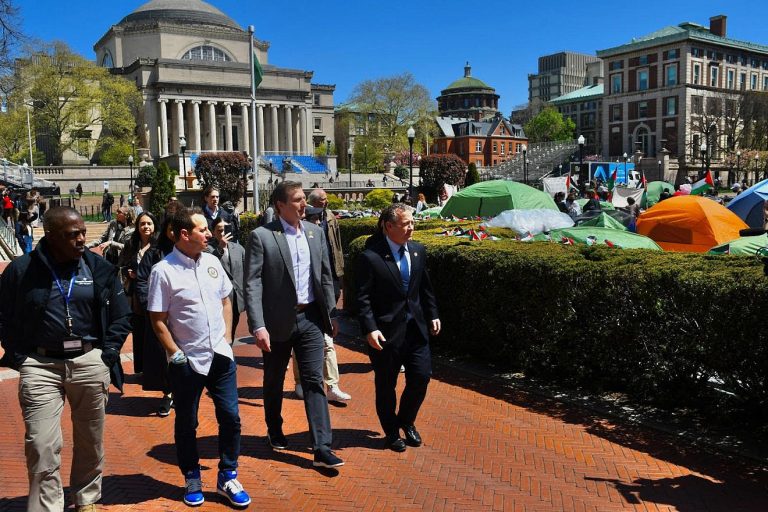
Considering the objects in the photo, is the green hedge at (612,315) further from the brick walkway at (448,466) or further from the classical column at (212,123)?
the classical column at (212,123)

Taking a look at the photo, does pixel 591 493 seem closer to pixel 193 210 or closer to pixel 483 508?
pixel 483 508

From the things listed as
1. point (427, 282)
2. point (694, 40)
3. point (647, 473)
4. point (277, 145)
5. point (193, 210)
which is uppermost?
point (694, 40)

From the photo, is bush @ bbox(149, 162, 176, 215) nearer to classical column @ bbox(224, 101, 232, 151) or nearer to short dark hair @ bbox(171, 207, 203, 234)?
short dark hair @ bbox(171, 207, 203, 234)

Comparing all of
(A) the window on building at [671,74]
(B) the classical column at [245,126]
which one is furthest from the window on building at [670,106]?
(B) the classical column at [245,126]

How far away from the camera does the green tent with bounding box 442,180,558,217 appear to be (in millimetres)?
19500

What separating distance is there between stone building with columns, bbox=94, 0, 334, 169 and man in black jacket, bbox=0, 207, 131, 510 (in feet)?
249

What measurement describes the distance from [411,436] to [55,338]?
3067 mm

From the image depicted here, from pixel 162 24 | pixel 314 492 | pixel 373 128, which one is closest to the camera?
pixel 314 492

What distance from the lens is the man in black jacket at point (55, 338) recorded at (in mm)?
4102

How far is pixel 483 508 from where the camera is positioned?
477 centimetres

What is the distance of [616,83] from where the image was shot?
92.1 meters

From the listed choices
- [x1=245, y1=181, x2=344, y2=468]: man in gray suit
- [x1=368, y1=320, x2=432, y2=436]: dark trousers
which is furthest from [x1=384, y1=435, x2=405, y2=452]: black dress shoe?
[x1=245, y1=181, x2=344, y2=468]: man in gray suit

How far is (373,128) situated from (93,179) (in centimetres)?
3118

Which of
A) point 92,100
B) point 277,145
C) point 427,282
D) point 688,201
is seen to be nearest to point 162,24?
point 277,145
